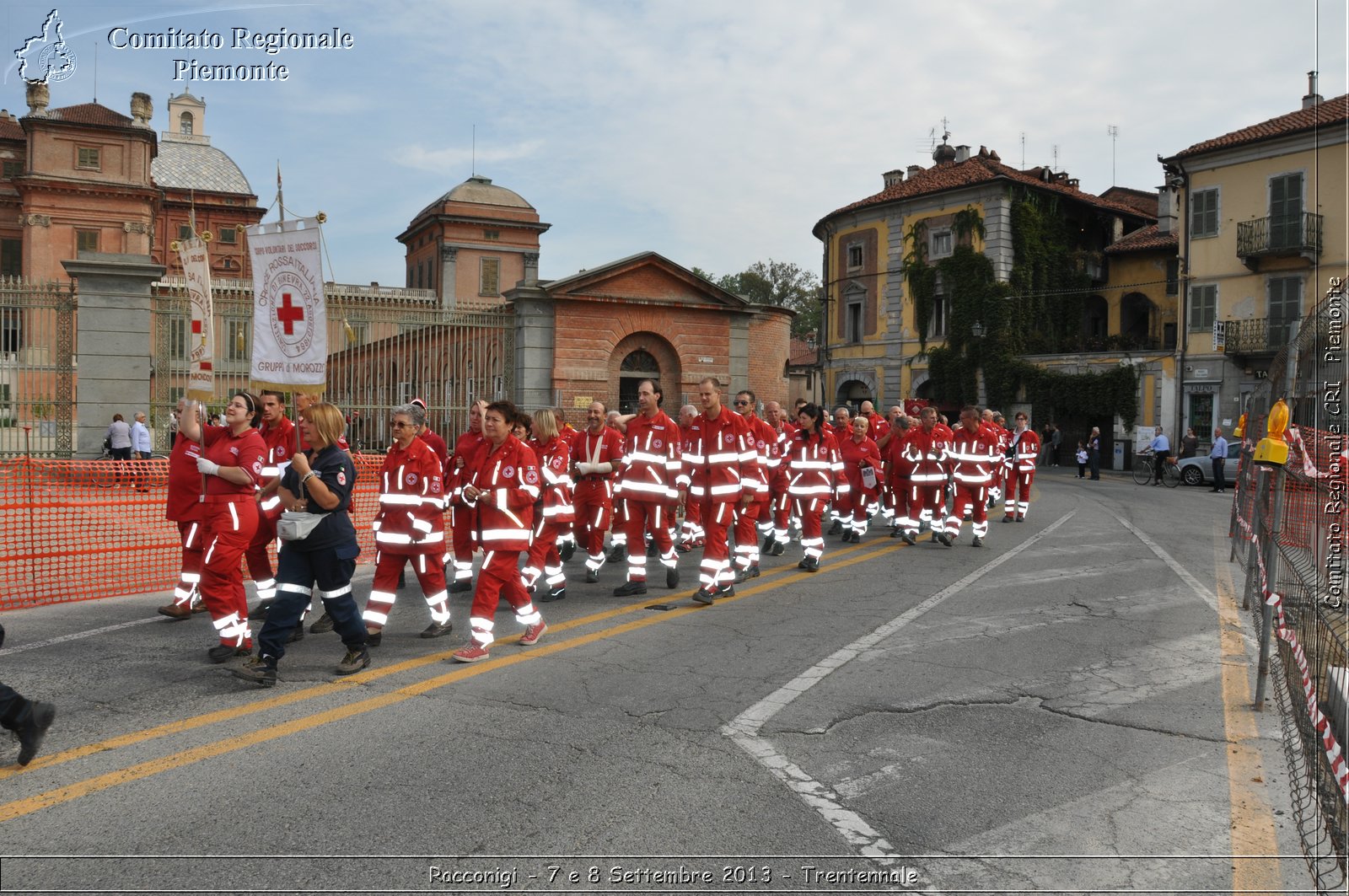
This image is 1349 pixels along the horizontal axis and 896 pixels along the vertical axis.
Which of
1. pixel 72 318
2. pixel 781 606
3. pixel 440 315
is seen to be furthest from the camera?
pixel 440 315

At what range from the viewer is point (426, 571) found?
7555mm

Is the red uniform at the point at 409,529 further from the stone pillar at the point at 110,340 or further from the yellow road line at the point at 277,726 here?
the stone pillar at the point at 110,340

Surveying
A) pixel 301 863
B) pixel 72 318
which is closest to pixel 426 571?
pixel 301 863

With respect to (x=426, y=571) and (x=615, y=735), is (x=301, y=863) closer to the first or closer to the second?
(x=615, y=735)

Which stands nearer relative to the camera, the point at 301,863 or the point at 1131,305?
the point at 301,863

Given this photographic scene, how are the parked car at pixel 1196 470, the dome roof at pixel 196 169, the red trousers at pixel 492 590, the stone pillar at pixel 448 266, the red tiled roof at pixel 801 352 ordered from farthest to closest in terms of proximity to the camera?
1. the red tiled roof at pixel 801 352
2. the dome roof at pixel 196 169
3. the stone pillar at pixel 448 266
4. the parked car at pixel 1196 470
5. the red trousers at pixel 492 590

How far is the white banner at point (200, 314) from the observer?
8.41m

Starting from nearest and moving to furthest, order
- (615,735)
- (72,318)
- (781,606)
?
1. (615,735)
2. (781,606)
3. (72,318)

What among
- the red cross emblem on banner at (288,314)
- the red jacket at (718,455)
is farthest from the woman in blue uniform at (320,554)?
the red jacket at (718,455)

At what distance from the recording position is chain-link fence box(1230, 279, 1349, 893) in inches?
155

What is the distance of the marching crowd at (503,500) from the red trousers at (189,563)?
0.09 ft

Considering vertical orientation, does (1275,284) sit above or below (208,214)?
below

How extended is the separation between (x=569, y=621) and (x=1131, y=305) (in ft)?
144

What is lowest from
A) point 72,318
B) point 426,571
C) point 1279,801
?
point 1279,801
